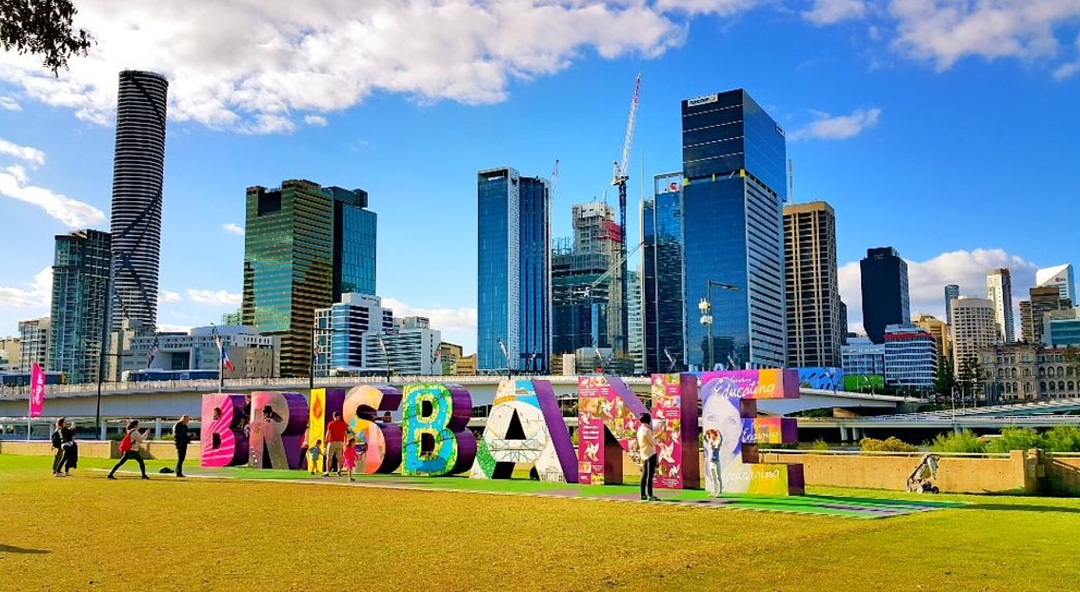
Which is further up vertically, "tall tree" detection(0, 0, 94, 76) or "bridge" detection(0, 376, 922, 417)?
"tall tree" detection(0, 0, 94, 76)

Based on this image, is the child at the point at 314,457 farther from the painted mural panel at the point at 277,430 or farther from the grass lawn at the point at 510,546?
the grass lawn at the point at 510,546

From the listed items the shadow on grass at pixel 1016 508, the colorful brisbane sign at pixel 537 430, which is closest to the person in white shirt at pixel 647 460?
the colorful brisbane sign at pixel 537 430

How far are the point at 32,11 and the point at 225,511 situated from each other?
10.2m

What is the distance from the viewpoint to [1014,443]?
30.4m

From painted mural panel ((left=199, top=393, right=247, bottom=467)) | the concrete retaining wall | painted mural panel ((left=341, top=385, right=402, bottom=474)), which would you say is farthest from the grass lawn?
painted mural panel ((left=199, top=393, right=247, bottom=467))

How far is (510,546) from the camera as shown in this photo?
44.8 feet

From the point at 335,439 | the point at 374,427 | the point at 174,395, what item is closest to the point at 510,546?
the point at 335,439

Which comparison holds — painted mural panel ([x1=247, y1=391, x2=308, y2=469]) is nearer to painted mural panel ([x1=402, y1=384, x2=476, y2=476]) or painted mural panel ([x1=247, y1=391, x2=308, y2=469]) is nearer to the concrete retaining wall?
painted mural panel ([x1=402, y1=384, x2=476, y2=476])

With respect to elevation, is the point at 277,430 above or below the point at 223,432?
above

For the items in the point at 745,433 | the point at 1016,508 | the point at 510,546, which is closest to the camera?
the point at 510,546

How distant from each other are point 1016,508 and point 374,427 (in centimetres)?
2019

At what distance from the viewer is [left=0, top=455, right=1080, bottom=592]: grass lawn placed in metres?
11.1

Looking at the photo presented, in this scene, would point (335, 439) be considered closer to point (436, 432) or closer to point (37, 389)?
point (436, 432)

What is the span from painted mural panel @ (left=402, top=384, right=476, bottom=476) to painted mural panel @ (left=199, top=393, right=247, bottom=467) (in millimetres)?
8349
